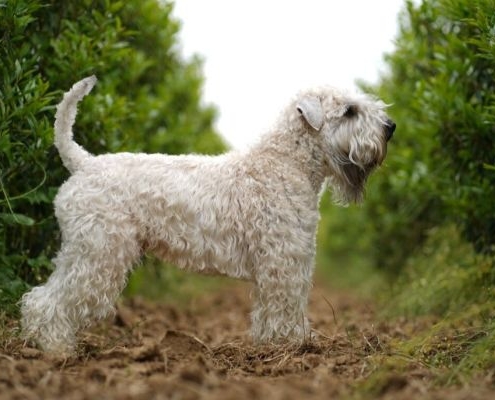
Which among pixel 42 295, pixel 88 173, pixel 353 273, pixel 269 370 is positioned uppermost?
pixel 88 173

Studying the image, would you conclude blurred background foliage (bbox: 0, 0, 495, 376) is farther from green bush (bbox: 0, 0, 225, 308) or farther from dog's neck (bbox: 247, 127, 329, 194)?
dog's neck (bbox: 247, 127, 329, 194)

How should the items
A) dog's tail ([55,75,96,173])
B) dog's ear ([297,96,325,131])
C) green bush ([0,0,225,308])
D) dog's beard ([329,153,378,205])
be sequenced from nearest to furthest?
dog's tail ([55,75,96,173])
dog's ear ([297,96,325,131])
dog's beard ([329,153,378,205])
green bush ([0,0,225,308])

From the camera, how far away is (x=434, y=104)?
662 cm

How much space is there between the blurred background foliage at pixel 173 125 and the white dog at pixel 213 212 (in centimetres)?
76

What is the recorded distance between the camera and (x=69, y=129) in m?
5.07

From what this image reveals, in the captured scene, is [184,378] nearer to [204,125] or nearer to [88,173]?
[88,173]

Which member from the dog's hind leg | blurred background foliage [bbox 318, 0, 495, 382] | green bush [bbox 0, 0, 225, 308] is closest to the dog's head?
blurred background foliage [bbox 318, 0, 495, 382]

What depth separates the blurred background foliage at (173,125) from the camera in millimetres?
5551

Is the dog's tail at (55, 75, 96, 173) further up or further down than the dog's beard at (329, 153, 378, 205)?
further down

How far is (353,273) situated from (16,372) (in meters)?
13.8

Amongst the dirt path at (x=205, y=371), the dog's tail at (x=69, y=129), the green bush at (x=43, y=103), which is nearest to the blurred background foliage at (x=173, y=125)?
the green bush at (x=43, y=103)

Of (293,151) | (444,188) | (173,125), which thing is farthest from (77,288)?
(173,125)

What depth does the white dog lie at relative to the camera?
484 centimetres

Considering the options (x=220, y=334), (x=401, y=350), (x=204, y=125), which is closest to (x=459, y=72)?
(x=401, y=350)
